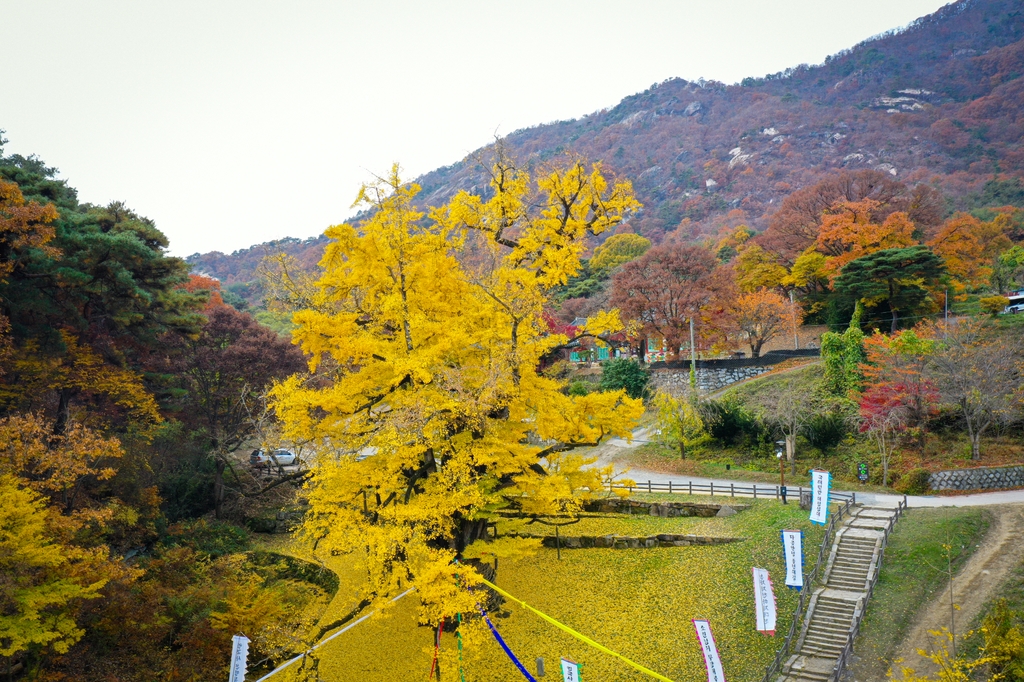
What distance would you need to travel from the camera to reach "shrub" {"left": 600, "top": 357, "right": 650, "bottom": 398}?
37.4 meters

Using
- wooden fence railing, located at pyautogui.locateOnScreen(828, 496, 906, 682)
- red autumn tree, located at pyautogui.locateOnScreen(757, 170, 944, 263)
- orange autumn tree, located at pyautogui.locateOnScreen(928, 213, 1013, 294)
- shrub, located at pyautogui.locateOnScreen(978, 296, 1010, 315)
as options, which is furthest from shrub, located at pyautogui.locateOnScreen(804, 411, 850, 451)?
Result: red autumn tree, located at pyautogui.locateOnScreen(757, 170, 944, 263)

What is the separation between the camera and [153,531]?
20.0 metres

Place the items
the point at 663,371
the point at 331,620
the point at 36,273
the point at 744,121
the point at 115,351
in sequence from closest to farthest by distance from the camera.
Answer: the point at 331,620 → the point at 36,273 → the point at 115,351 → the point at 663,371 → the point at 744,121

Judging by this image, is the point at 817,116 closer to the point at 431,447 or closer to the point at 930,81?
the point at 930,81

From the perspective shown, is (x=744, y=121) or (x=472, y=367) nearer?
(x=472, y=367)

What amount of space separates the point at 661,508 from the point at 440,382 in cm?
1223

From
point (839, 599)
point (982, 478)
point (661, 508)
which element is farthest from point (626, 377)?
point (839, 599)

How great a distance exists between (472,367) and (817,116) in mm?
124285

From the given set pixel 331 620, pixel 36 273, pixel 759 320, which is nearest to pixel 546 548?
pixel 331 620

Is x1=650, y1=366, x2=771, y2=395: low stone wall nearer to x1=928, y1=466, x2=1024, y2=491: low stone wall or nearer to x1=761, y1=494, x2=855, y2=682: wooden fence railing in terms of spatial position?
x1=928, y1=466, x2=1024, y2=491: low stone wall

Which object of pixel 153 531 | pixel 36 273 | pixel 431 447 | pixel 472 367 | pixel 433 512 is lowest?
pixel 153 531

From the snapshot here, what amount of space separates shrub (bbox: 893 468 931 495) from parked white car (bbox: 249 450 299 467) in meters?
22.7

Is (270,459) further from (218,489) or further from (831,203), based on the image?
(831,203)

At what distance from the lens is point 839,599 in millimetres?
14727
